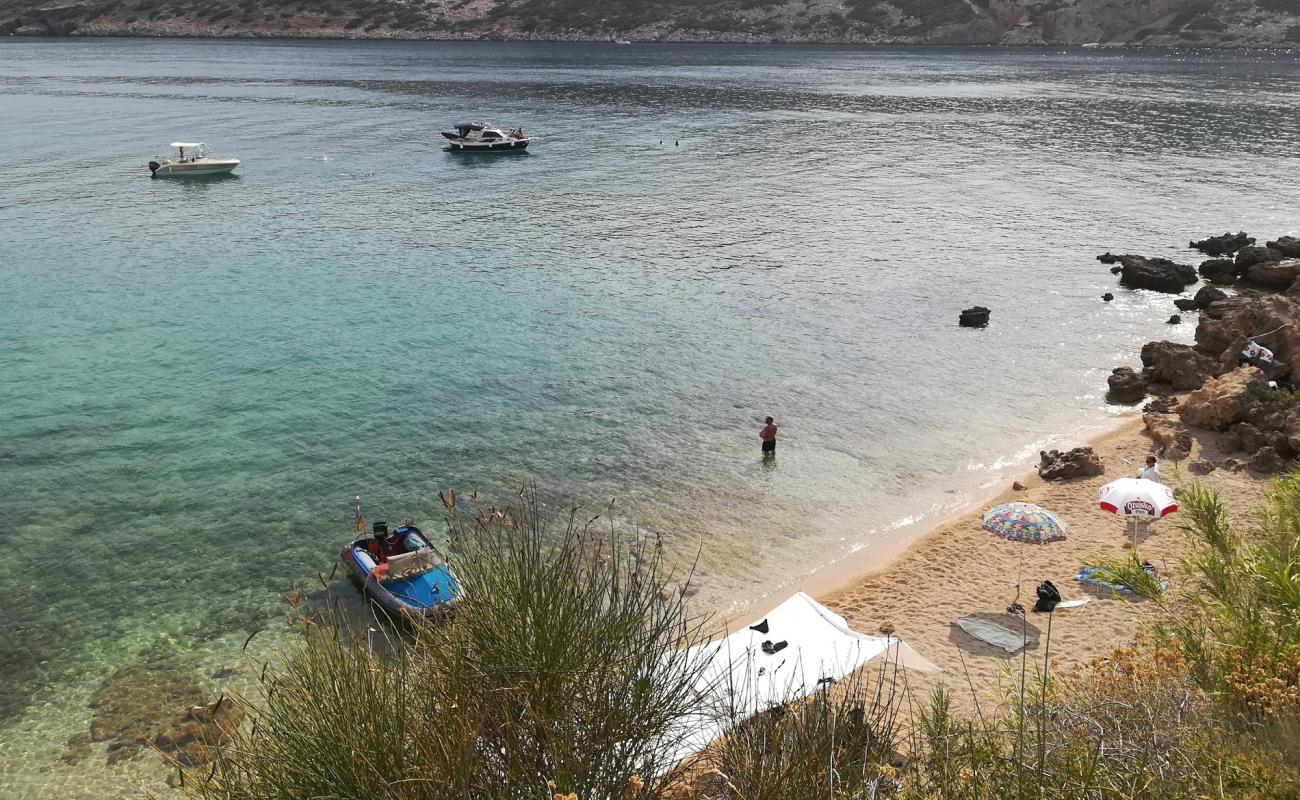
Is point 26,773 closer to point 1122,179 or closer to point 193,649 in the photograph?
point 193,649

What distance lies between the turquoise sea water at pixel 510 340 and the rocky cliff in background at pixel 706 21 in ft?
366

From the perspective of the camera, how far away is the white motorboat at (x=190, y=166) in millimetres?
64125

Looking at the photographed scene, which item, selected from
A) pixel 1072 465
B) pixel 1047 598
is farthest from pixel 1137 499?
pixel 1072 465

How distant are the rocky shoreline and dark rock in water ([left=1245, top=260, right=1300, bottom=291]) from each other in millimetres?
40

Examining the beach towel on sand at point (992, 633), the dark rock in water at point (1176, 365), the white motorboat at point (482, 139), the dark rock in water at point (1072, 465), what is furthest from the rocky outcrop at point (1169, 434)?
the white motorboat at point (482, 139)

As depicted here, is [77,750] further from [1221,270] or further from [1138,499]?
[1221,270]

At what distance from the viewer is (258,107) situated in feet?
323

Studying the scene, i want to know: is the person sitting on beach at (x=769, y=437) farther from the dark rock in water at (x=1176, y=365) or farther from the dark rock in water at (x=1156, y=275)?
the dark rock in water at (x=1156, y=275)

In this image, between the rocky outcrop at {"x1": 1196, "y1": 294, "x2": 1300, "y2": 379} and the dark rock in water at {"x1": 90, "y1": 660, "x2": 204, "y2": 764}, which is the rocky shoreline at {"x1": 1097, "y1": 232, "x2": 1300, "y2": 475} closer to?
the rocky outcrop at {"x1": 1196, "y1": 294, "x2": 1300, "y2": 379}

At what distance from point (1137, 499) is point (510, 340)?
2321 centimetres

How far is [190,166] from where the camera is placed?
210 ft

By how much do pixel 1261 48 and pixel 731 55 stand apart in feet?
315

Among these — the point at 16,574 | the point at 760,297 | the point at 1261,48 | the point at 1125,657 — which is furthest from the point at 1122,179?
the point at 1261,48

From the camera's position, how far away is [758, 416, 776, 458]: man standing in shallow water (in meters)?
27.6
